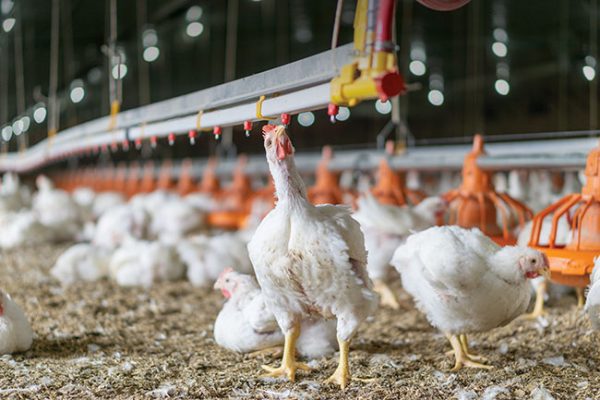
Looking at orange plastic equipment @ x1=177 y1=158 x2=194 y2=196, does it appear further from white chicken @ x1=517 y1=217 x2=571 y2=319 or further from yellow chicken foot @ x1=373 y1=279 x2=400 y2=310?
white chicken @ x1=517 y1=217 x2=571 y2=319

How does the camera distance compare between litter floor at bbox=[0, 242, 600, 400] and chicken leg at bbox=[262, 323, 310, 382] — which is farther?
chicken leg at bbox=[262, 323, 310, 382]

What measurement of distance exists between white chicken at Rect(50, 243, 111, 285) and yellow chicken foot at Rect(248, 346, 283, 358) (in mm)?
2655

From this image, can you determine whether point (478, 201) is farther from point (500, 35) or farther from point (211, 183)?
point (500, 35)

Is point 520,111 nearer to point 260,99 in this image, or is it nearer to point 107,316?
point 107,316

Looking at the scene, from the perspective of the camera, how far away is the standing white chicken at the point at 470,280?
3.06m

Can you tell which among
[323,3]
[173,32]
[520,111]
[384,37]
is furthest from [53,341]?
[520,111]

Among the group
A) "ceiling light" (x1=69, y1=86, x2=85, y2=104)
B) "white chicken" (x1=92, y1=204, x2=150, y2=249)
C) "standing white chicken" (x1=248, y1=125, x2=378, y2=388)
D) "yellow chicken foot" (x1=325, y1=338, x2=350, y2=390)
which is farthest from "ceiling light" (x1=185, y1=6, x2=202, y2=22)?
"yellow chicken foot" (x1=325, y1=338, x2=350, y2=390)

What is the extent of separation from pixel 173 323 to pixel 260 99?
2.03m

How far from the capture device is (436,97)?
54.5 ft

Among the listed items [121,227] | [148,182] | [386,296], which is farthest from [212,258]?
[148,182]

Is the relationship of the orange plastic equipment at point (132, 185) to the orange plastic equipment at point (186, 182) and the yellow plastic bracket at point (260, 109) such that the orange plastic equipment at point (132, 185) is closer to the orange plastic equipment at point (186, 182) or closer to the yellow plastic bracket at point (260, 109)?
the orange plastic equipment at point (186, 182)

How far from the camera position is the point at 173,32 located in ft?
36.9

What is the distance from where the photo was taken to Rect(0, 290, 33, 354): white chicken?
10.6 ft

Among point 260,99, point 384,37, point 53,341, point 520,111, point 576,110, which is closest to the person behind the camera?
Result: point 384,37
